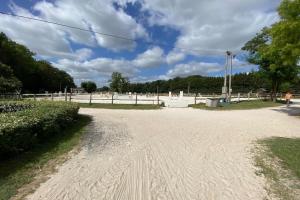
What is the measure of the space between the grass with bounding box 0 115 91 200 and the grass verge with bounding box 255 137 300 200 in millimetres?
4735

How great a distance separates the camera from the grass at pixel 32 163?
5.27m

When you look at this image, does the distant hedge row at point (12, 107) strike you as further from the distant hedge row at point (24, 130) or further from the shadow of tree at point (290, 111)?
the shadow of tree at point (290, 111)

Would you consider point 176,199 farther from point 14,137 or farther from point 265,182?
point 14,137

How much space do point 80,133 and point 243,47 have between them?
30606mm

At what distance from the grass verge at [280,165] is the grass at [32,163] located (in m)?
4.74

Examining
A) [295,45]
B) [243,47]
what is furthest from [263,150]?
[243,47]

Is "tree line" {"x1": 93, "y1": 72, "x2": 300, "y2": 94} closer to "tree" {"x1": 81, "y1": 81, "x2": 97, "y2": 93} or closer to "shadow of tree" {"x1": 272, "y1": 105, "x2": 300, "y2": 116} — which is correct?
"tree" {"x1": 81, "y1": 81, "x2": 97, "y2": 93}

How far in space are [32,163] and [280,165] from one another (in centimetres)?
611

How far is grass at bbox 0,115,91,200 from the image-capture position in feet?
17.3

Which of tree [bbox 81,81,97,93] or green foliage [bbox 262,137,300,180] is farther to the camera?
tree [bbox 81,81,97,93]

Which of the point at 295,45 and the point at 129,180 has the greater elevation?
the point at 295,45

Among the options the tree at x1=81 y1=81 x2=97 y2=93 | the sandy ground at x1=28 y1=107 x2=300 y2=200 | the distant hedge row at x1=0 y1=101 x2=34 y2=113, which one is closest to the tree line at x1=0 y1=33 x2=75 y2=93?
the distant hedge row at x1=0 y1=101 x2=34 y2=113

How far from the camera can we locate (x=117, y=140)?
980 centimetres

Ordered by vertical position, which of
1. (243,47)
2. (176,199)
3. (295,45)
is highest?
(243,47)
